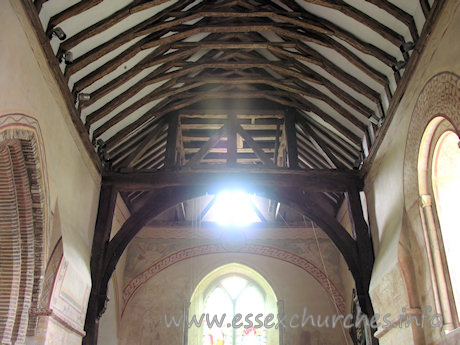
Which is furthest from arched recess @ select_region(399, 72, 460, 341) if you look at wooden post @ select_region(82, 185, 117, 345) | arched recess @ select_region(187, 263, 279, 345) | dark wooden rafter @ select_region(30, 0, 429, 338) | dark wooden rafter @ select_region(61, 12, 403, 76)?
arched recess @ select_region(187, 263, 279, 345)

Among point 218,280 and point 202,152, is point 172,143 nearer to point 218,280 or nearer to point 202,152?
point 202,152

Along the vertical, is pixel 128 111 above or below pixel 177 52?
below

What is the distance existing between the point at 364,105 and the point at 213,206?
5639mm

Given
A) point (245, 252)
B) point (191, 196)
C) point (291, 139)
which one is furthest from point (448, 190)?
point (245, 252)

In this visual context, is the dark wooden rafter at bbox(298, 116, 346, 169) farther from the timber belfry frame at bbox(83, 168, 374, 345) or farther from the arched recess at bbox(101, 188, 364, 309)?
the arched recess at bbox(101, 188, 364, 309)

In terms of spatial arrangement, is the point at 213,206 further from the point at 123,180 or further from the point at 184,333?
the point at 123,180

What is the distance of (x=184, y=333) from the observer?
10.4 metres

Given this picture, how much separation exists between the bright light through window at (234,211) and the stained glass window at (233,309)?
142 centimetres

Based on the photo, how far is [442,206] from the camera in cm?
537

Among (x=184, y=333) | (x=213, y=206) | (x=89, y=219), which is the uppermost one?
(x=213, y=206)

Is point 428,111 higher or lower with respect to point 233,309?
higher

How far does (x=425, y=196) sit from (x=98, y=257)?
4959 millimetres

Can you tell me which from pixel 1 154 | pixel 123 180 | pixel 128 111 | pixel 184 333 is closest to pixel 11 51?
pixel 1 154

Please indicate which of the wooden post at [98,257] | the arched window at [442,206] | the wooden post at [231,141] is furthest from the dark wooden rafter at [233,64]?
the arched window at [442,206]
